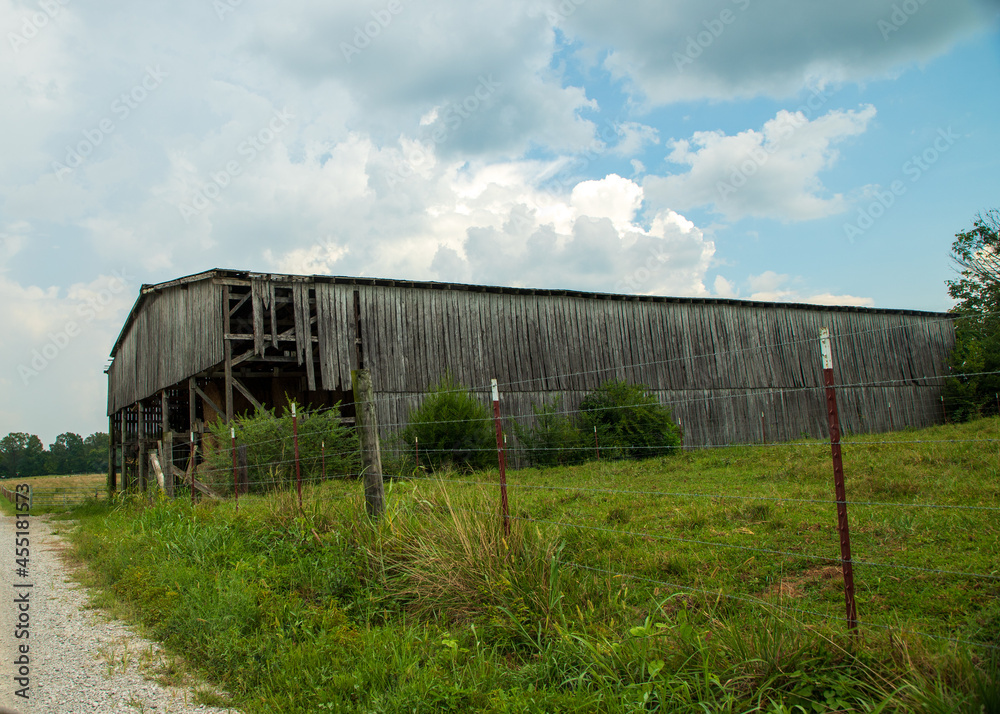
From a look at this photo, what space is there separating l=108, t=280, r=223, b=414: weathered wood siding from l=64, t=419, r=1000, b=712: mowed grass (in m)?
11.2

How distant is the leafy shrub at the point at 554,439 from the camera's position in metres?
19.6

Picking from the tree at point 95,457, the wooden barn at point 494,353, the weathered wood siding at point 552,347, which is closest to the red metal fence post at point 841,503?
the weathered wood siding at point 552,347

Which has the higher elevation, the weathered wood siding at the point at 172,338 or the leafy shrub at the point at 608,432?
A: the weathered wood siding at the point at 172,338

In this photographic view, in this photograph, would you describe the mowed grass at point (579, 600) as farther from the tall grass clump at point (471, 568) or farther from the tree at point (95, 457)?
the tree at point (95, 457)

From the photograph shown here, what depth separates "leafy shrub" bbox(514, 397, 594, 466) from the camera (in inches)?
770

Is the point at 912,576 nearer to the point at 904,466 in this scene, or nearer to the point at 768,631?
the point at 768,631

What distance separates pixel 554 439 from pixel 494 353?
378 centimetres

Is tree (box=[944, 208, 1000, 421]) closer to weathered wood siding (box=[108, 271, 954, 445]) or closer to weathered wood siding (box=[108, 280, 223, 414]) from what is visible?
weathered wood siding (box=[108, 271, 954, 445])

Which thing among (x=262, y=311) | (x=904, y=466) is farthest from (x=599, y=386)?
(x=904, y=466)

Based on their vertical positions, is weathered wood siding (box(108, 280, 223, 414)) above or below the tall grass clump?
above

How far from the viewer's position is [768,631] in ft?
11.3

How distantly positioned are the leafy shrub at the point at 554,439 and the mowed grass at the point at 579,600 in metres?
10.4

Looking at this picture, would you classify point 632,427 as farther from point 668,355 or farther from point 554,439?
point 668,355

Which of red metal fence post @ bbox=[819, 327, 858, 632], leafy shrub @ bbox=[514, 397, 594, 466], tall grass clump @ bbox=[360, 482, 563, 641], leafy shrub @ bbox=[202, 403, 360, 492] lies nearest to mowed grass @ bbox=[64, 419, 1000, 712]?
tall grass clump @ bbox=[360, 482, 563, 641]
